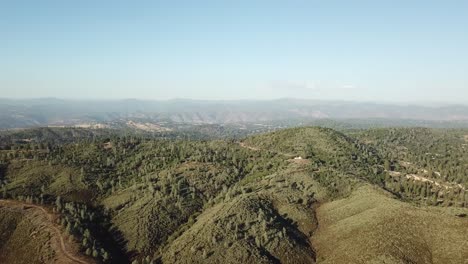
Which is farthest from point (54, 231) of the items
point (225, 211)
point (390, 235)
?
point (390, 235)

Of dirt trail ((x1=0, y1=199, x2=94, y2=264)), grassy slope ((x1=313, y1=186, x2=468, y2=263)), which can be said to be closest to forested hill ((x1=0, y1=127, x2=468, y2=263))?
grassy slope ((x1=313, y1=186, x2=468, y2=263))

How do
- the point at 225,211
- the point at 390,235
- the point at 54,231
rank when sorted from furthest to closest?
the point at 225,211 → the point at 54,231 → the point at 390,235

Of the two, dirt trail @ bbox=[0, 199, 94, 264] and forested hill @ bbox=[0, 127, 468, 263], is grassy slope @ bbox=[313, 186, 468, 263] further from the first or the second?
dirt trail @ bbox=[0, 199, 94, 264]

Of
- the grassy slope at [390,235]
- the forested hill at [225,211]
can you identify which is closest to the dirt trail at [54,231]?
the forested hill at [225,211]

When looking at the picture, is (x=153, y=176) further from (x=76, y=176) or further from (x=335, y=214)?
(x=335, y=214)

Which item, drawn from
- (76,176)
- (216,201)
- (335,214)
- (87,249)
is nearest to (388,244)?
(335,214)

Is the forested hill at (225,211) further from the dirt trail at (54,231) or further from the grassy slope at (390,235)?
the dirt trail at (54,231)

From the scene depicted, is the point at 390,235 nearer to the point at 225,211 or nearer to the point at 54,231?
the point at 225,211
